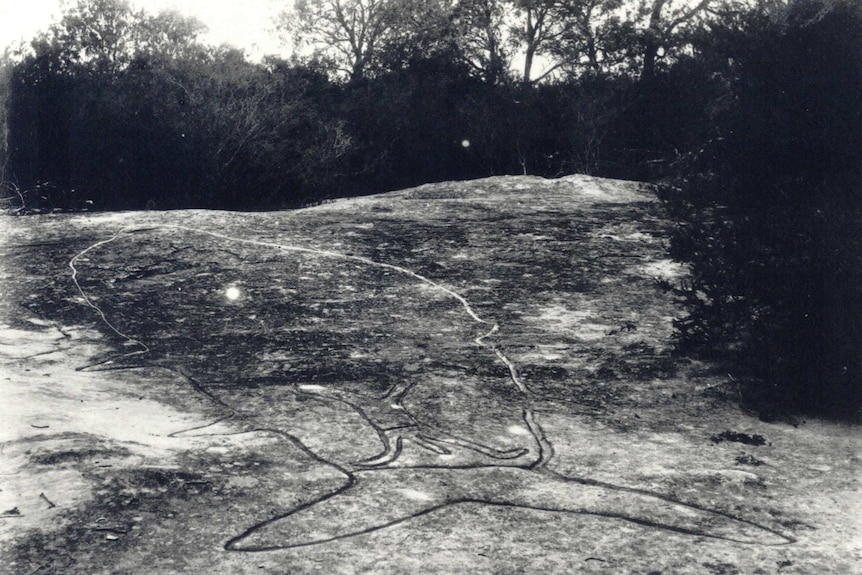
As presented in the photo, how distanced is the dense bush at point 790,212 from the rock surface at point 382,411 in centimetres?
33

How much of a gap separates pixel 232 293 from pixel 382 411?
7.29 ft

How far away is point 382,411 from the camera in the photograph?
14.3 ft

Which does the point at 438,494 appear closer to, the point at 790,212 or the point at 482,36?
the point at 790,212

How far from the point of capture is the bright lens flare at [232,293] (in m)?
6.08

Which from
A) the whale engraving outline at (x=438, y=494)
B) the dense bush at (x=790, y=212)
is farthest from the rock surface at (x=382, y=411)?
the dense bush at (x=790, y=212)

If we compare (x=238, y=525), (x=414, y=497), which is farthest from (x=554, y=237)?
(x=238, y=525)

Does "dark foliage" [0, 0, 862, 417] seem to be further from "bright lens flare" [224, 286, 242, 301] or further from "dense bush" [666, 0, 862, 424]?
"bright lens flare" [224, 286, 242, 301]

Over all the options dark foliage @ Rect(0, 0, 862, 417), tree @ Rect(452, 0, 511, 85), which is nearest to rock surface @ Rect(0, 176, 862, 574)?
dark foliage @ Rect(0, 0, 862, 417)

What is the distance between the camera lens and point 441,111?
19125 millimetres

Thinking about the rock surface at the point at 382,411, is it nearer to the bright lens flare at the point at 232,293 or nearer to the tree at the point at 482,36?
the bright lens flare at the point at 232,293

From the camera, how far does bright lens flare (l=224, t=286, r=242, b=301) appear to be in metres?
6.08

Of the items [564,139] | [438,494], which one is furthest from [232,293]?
[564,139]

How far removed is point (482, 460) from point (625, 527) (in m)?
Result: 0.84

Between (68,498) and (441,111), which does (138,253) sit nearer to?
(68,498)
